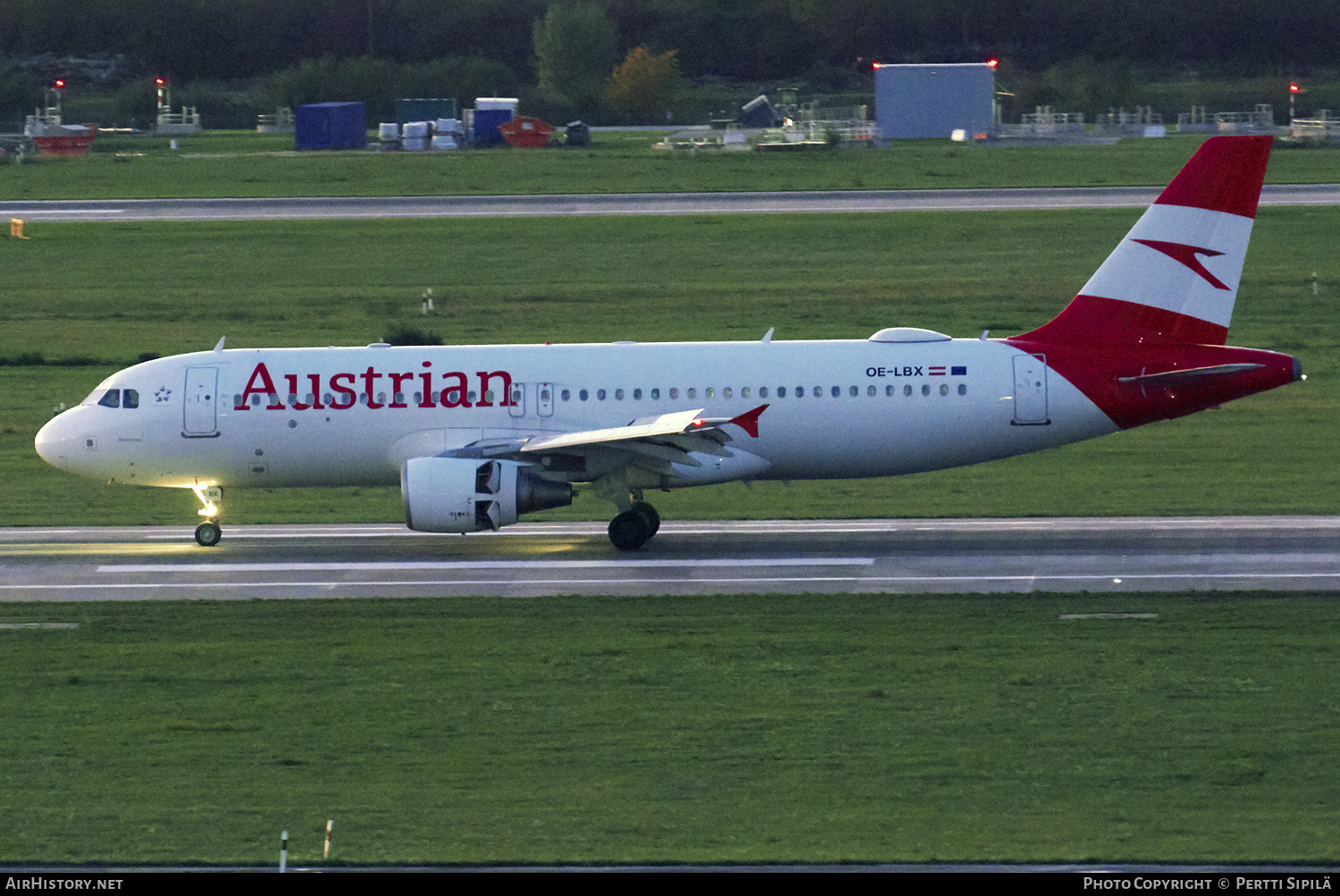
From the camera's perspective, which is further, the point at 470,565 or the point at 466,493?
the point at 470,565

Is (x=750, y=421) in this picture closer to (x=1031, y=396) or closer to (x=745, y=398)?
(x=745, y=398)

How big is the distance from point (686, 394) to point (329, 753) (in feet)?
42.6

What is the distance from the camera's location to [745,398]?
99.0 ft

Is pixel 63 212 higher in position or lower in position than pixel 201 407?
higher

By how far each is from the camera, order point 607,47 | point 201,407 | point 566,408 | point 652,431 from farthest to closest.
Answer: point 607,47 → point 201,407 → point 566,408 → point 652,431

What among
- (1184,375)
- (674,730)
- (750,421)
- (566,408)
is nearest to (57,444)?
(566,408)

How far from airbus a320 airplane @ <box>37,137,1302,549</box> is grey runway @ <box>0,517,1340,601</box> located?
125 centimetres

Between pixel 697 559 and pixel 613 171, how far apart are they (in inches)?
2305

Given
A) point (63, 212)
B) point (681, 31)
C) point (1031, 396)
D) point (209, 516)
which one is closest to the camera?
point (1031, 396)

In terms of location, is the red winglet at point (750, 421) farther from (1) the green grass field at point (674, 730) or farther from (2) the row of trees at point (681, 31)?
(2) the row of trees at point (681, 31)

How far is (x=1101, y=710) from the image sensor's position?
65.2ft

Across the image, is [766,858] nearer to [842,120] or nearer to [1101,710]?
[1101,710]

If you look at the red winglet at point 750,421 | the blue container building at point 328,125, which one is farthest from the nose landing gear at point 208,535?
the blue container building at point 328,125

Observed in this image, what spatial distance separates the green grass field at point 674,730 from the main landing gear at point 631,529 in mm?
3942
